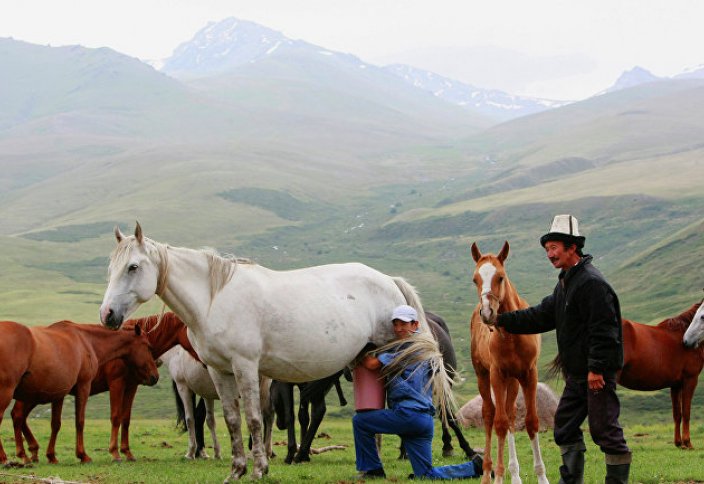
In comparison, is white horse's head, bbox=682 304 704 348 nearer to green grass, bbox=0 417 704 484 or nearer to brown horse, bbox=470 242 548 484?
green grass, bbox=0 417 704 484

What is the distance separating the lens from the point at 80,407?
15.0 metres

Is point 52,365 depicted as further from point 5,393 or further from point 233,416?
point 233,416

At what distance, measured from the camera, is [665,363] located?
54.2ft

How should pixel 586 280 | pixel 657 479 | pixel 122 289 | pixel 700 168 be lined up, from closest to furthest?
1. pixel 586 280
2. pixel 122 289
3. pixel 657 479
4. pixel 700 168

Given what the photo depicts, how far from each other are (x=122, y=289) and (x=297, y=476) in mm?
3424

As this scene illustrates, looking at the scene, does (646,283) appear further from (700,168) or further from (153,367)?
(700,168)

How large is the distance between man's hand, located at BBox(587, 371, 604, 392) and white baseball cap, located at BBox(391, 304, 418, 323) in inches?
133

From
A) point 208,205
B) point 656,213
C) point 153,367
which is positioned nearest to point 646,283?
point 656,213

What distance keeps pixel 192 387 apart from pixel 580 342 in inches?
347

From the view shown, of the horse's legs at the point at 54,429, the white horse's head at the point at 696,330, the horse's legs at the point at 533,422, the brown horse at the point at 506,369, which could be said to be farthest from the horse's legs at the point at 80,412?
the white horse's head at the point at 696,330

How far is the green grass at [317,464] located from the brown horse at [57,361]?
1.03 metres

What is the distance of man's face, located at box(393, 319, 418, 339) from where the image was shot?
12023mm

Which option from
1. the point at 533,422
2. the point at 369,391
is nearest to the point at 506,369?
the point at 533,422

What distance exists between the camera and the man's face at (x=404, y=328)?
1202 centimetres
